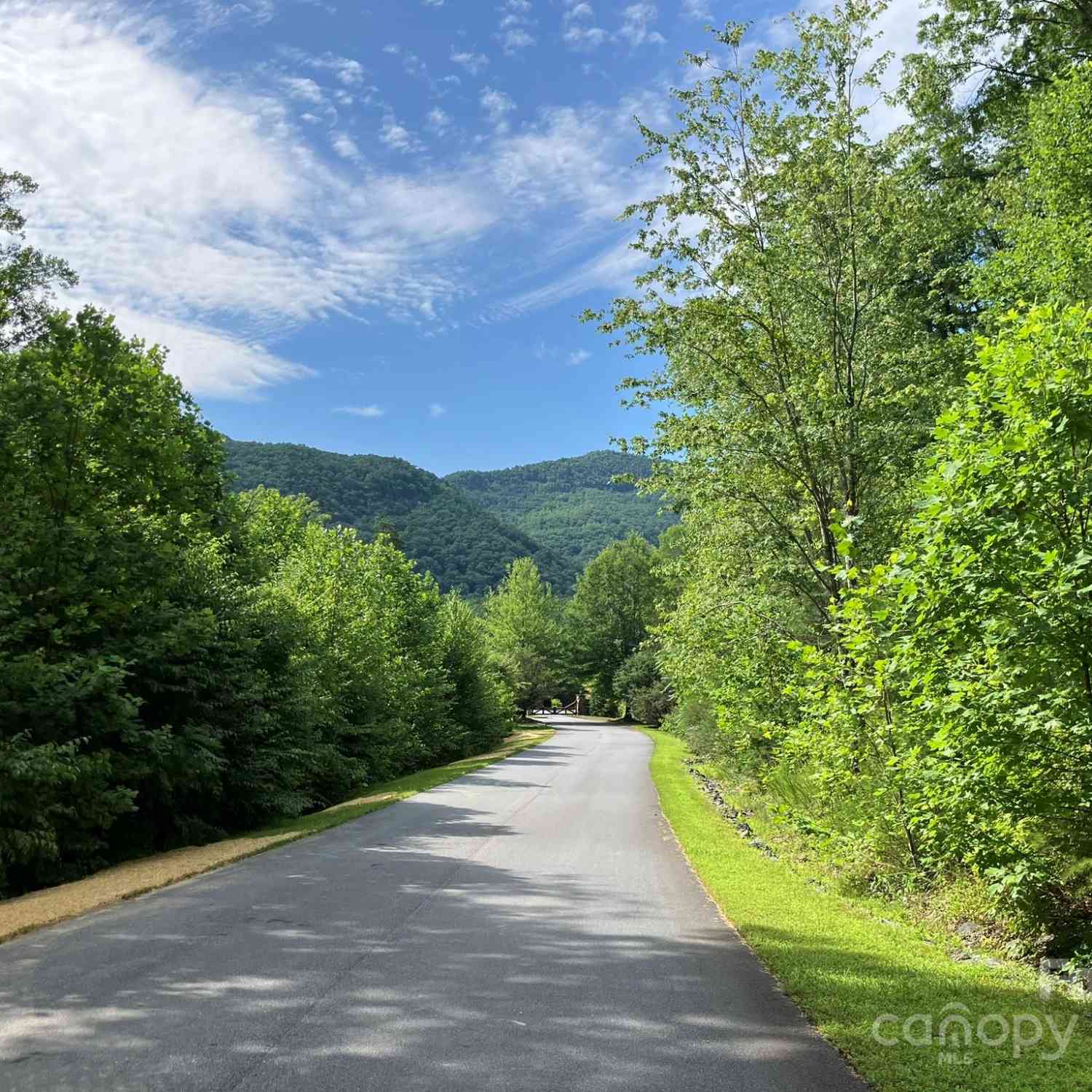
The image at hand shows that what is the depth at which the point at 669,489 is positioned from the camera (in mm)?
14812

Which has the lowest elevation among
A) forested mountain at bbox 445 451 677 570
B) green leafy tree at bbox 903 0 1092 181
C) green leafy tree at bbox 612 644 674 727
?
green leafy tree at bbox 612 644 674 727

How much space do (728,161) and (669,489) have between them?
5468 millimetres

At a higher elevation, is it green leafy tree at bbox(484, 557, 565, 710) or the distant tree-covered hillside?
the distant tree-covered hillside

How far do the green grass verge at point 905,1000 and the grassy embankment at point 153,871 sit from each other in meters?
6.36

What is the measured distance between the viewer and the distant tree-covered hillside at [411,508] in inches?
3757

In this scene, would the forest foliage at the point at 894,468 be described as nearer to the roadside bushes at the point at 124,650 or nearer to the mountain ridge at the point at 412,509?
the roadside bushes at the point at 124,650

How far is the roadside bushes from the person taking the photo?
1083 centimetres

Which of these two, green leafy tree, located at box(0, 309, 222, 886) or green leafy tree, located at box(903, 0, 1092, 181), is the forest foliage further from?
green leafy tree, located at box(0, 309, 222, 886)

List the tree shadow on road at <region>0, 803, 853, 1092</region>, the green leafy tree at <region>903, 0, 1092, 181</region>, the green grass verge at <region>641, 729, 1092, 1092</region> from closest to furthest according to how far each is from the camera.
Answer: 1. the tree shadow on road at <region>0, 803, 853, 1092</region>
2. the green grass verge at <region>641, 729, 1092, 1092</region>
3. the green leafy tree at <region>903, 0, 1092, 181</region>

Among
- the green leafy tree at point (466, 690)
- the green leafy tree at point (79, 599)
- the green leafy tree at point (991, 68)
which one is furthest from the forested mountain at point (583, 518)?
the green leafy tree at point (79, 599)

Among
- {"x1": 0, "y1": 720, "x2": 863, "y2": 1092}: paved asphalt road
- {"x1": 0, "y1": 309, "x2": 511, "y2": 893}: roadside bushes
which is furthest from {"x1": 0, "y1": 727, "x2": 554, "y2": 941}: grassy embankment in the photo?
{"x1": 0, "y1": 309, "x2": 511, "y2": 893}: roadside bushes

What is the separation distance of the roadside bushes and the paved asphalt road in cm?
A: 289

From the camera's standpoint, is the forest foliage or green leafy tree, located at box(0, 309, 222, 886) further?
green leafy tree, located at box(0, 309, 222, 886)

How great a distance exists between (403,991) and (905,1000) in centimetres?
344
